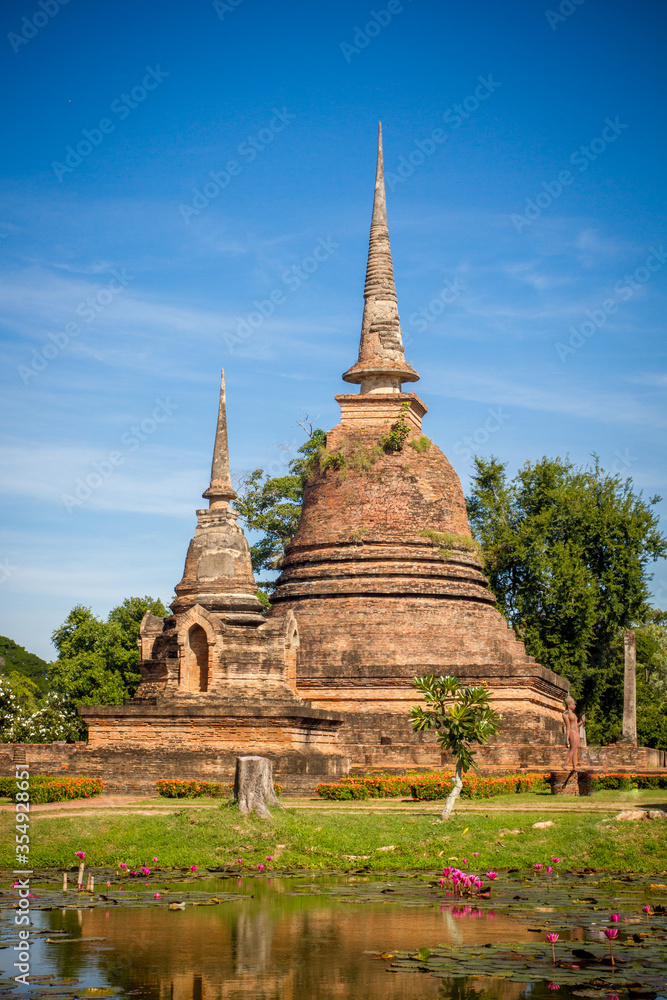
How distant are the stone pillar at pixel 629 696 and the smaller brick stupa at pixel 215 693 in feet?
35.1

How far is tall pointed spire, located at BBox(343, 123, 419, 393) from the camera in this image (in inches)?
1375

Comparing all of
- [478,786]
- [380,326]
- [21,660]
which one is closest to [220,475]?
[380,326]

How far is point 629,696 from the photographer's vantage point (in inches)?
1347

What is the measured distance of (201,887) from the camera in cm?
1211

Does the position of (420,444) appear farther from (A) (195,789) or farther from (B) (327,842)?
(B) (327,842)

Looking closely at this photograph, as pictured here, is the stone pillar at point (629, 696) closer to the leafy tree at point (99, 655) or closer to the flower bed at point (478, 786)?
the flower bed at point (478, 786)

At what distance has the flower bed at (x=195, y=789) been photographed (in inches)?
833

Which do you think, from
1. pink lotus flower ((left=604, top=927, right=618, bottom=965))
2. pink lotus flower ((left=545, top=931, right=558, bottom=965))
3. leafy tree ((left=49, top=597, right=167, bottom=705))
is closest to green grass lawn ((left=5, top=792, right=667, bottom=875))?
pink lotus flower ((left=604, top=927, right=618, bottom=965))

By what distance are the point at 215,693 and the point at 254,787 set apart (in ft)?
32.6

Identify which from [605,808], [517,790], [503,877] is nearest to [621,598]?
[517,790]

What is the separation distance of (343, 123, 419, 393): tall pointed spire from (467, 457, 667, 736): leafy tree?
27.4 feet

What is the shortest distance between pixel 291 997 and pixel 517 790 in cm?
1661

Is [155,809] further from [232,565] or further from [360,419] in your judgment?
[360,419]
